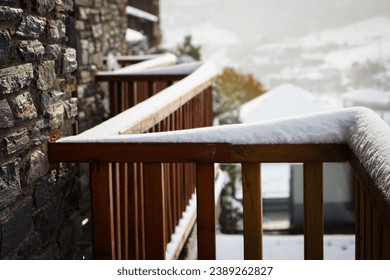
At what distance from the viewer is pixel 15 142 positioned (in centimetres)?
220

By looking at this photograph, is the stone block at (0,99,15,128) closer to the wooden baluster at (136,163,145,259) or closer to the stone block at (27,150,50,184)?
the stone block at (27,150,50,184)

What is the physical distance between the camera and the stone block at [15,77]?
2.11 m

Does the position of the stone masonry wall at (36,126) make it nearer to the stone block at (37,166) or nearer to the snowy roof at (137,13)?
the stone block at (37,166)

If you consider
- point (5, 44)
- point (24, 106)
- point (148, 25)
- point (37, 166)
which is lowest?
point (37, 166)

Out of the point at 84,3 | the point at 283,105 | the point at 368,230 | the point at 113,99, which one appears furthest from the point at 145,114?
the point at 283,105

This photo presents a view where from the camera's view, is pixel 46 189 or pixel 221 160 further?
pixel 46 189

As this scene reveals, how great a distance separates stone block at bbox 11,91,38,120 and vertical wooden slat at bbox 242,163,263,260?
2.54 ft

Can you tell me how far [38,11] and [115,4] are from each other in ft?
16.7

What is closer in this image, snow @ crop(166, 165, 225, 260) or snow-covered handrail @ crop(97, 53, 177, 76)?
snow @ crop(166, 165, 225, 260)

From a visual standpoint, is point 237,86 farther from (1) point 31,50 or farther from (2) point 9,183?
(2) point 9,183

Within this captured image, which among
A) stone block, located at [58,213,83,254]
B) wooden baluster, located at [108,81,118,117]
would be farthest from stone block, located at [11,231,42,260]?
wooden baluster, located at [108,81,118,117]

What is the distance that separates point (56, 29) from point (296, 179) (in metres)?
13.9

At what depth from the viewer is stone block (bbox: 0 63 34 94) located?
6.93ft
